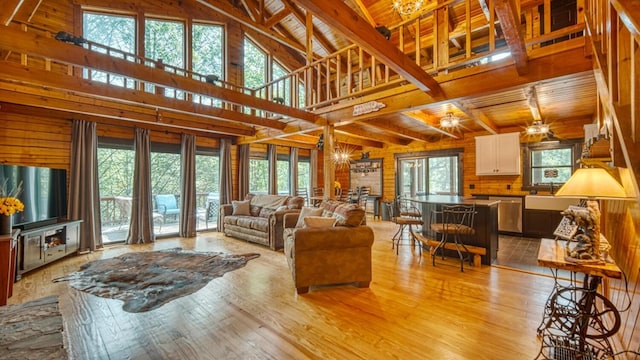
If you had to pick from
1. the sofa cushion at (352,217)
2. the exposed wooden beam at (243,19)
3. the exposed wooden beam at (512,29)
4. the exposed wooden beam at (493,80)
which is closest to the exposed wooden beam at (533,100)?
the exposed wooden beam at (493,80)

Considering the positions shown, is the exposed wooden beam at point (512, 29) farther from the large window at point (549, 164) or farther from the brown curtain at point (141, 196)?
the brown curtain at point (141, 196)

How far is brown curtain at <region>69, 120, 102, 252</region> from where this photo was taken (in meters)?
4.90

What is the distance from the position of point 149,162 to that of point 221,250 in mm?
2666

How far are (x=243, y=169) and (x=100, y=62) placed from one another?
4741 mm

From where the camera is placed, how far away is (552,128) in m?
5.93

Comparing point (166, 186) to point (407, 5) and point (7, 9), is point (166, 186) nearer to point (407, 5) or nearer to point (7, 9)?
point (7, 9)

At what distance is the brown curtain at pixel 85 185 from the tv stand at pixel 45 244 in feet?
0.83

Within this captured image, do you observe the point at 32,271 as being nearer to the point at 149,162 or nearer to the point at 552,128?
the point at 149,162

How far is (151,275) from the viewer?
11.8 ft

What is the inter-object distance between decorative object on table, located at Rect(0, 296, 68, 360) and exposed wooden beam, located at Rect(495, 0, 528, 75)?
4.04 meters

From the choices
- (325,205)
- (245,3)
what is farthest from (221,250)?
(245,3)

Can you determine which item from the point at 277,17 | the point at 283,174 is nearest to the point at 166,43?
the point at 277,17

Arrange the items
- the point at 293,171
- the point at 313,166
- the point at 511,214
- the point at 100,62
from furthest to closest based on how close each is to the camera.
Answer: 1. the point at 313,166
2. the point at 293,171
3. the point at 511,214
4. the point at 100,62

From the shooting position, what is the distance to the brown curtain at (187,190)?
6.25 m
